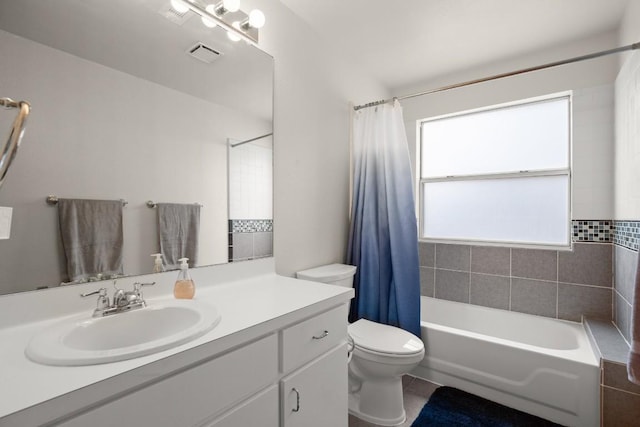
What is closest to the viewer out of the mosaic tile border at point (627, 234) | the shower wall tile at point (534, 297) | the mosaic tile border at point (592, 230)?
the mosaic tile border at point (627, 234)

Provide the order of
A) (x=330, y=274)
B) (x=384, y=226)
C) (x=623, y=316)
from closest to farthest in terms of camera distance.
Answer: (x=623, y=316) < (x=330, y=274) < (x=384, y=226)

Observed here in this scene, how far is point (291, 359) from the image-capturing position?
102 cm

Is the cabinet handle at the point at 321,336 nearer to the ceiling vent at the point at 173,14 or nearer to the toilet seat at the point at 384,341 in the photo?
the toilet seat at the point at 384,341

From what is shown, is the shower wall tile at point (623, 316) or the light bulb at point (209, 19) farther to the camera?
the shower wall tile at point (623, 316)

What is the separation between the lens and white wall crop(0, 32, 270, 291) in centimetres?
90

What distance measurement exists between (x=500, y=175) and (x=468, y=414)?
1755mm

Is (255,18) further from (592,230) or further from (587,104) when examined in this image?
(592,230)

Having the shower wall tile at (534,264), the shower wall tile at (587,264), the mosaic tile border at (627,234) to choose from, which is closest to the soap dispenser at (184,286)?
the mosaic tile border at (627,234)

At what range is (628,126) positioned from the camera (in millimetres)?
1696

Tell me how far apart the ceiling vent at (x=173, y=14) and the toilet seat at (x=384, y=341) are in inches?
70.2

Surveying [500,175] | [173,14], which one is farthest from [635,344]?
[173,14]

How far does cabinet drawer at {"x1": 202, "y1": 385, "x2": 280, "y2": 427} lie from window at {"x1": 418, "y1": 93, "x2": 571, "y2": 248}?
2.18m

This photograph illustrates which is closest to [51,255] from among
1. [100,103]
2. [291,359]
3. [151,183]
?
[151,183]

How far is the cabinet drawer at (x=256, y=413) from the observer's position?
31.9 inches
